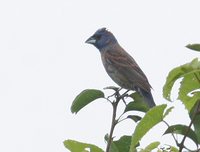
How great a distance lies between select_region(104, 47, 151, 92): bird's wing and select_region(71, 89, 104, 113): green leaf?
4803mm

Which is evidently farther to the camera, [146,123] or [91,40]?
[91,40]

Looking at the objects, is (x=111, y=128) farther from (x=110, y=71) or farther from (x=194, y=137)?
(x=110, y=71)

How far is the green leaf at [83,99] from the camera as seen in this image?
3.46m

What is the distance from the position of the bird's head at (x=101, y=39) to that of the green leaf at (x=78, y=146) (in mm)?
7217

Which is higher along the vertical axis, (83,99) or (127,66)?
(127,66)

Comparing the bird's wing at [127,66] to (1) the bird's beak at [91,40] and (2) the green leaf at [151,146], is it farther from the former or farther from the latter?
(2) the green leaf at [151,146]

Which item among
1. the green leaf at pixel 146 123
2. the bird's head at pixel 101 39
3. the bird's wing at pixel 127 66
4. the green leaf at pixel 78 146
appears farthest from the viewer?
the bird's head at pixel 101 39

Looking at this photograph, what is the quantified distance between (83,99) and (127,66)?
599 cm

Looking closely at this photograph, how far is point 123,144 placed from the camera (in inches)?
117

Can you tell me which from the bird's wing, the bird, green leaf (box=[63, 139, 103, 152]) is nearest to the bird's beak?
the bird

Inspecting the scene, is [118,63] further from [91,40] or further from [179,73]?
[179,73]

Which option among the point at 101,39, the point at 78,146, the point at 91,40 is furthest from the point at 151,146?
the point at 101,39

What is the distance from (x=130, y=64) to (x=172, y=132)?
7.06 meters

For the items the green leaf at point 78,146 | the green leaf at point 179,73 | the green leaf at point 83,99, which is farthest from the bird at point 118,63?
the green leaf at point 179,73
